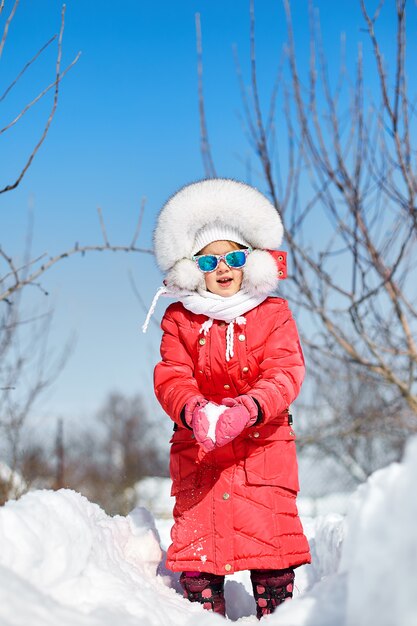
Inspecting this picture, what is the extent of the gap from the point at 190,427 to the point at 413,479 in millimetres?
1218

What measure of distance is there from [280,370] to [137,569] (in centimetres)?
83

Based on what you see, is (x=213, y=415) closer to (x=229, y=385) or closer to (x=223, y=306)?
(x=229, y=385)

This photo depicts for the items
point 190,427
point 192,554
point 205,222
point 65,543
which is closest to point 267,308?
point 205,222

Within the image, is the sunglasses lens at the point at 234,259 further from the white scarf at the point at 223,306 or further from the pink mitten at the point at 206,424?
the pink mitten at the point at 206,424

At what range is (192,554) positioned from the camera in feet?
8.33

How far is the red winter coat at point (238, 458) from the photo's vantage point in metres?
2.51

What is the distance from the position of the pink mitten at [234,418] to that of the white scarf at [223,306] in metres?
0.29

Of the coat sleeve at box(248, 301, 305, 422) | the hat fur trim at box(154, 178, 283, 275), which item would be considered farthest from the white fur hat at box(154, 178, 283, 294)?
the coat sleeve at box(248, 301, 305, 422)

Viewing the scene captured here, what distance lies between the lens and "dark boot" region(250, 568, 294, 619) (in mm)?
2535

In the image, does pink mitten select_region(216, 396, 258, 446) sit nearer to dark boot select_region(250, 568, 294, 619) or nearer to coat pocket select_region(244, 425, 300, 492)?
coat pocket select_region(244, 425, 300, 492)

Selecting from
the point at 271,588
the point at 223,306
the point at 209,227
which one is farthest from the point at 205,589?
the point at 209,227

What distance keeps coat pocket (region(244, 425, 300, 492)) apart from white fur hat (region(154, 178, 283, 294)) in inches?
20.7

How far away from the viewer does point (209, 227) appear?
2.76m

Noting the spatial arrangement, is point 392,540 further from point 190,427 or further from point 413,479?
point 190,427
